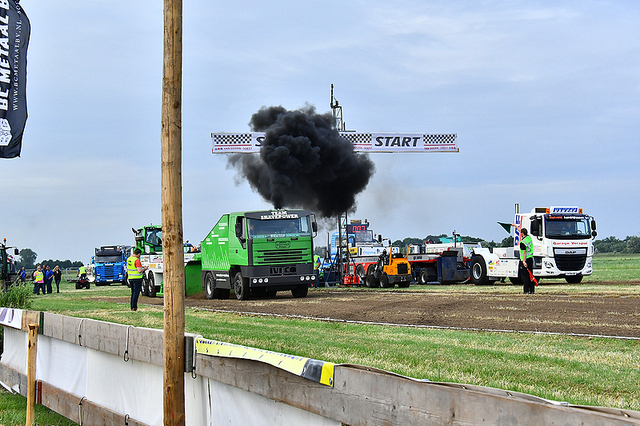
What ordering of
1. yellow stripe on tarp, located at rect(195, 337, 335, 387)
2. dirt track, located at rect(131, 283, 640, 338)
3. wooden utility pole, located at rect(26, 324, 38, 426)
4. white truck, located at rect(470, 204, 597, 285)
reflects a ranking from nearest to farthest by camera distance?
yellow stripe on tarp, located at rect(195, 337, 335, 387)
wooden utility pole, located at rect(26, 324, 38, 426)
dirt track, located at rect(131, 283, 640, 338)
white truck, located at rect(470, 204, 597, 285)

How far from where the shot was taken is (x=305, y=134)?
38.9m

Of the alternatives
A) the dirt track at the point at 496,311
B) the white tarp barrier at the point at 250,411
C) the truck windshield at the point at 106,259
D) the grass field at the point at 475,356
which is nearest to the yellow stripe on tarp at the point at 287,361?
the white tarp barrier at the point at 250,411

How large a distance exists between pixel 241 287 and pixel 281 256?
1.68m

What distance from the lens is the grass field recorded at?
668 cm

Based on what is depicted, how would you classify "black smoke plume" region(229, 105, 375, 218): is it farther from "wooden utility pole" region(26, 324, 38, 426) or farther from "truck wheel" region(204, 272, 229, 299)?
"wooden utility pole" region(26, 324, 38, 426)

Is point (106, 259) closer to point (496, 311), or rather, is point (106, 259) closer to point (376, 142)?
point (376, 142)

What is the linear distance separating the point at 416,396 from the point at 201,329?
32.1ft

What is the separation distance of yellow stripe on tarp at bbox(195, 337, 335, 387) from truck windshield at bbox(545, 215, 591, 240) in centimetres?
2322

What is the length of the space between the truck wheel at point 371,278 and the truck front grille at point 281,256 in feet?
25.6

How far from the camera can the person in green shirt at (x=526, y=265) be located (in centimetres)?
2059

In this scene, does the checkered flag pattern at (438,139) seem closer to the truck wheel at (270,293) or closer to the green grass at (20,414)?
the truck wheel at (270,293)

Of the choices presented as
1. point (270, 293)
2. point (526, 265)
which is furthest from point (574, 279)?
point (270, 293)

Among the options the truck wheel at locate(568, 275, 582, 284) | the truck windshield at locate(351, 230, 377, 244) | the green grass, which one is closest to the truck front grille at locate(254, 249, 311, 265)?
the truck wheel at locate(568, 275, 582, 284)

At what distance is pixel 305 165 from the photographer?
3819cm
